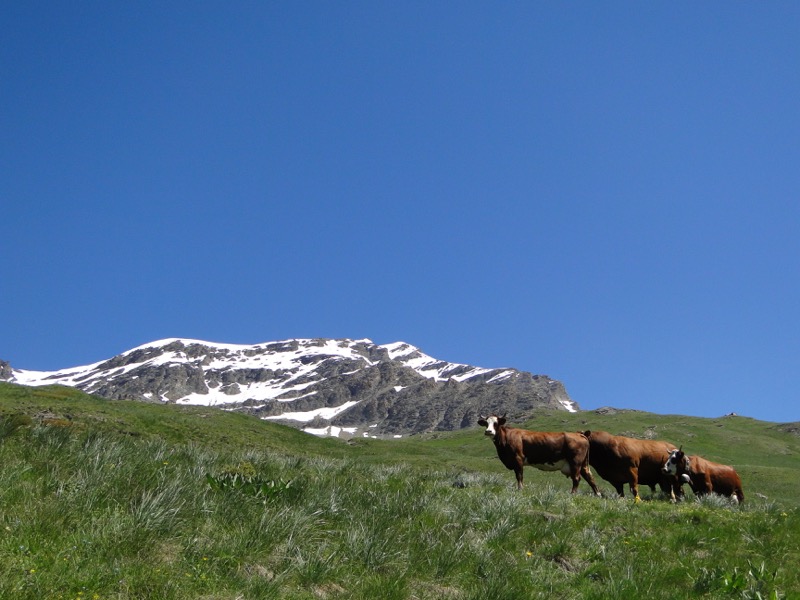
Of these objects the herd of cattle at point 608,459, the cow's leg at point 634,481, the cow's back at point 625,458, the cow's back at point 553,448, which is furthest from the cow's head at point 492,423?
the cow's leg at point 634,481

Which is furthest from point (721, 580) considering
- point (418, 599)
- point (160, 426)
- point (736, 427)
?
point (736, 427)

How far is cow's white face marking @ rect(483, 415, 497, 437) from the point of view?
20.8 meters

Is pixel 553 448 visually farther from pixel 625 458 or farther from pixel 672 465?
pixel 672 465

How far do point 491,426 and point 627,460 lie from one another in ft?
15.5

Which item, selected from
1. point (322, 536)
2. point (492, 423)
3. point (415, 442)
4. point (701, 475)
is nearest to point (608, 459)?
point (701, 475)

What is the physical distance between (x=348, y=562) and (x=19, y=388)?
49.3 metres

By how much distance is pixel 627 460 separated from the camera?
2077 cm

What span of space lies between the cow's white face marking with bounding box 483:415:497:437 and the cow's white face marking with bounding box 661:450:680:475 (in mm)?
5489

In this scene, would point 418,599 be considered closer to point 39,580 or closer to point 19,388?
point 39,580

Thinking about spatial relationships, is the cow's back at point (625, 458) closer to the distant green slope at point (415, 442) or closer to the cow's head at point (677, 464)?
the cow's head at point (677, 464)

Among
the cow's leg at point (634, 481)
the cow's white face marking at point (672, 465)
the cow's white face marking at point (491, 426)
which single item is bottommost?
the cow's leg at point (634, 481)

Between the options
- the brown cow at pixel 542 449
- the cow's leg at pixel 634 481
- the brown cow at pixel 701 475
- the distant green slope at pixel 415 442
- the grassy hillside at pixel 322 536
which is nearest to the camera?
the grassy hillside at pixel 322 536

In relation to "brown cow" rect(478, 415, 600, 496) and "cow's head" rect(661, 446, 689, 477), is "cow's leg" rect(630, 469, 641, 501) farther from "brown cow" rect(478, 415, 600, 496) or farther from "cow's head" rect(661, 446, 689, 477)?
"brown cow" rect(478, 415, 600, 496)

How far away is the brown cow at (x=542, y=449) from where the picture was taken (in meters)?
20.7
